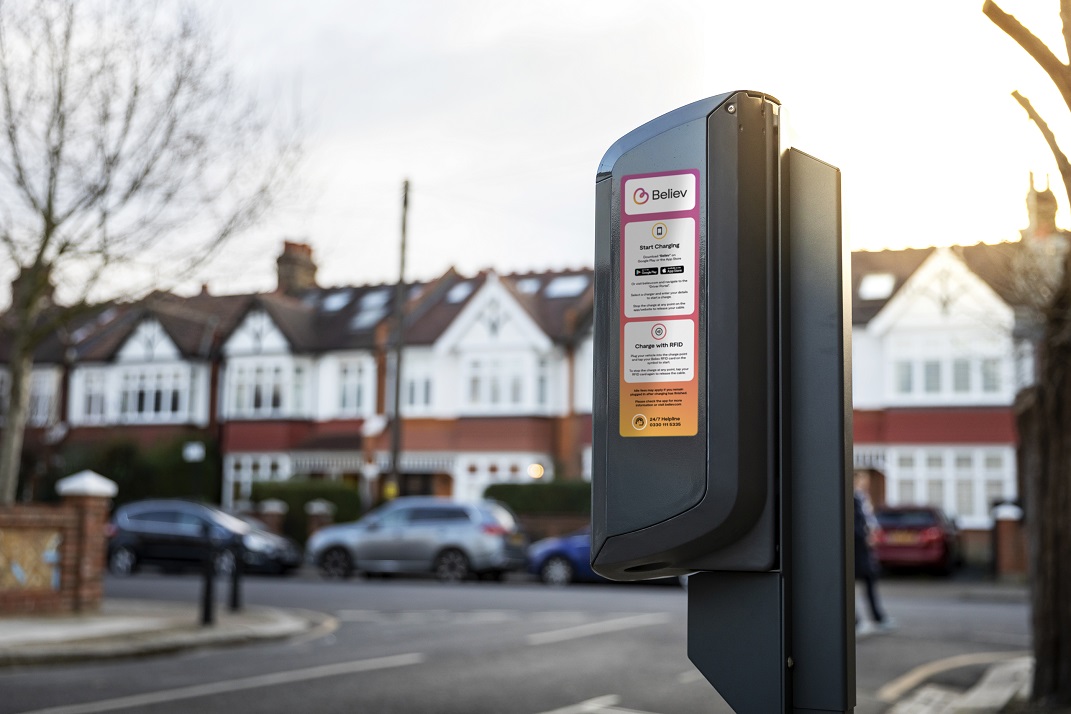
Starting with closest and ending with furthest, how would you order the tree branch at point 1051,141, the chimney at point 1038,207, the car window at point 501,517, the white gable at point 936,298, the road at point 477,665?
the tree branch at point 1051,141 < the chimney at point 1038,207 < the road at point 477,665 < the car window at point 501,517 < the white gable at point 936,298

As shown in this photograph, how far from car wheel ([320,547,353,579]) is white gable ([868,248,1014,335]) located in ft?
53.3

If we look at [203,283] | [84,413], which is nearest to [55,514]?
[203,283]

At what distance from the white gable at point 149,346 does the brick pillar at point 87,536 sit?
97.2 ft

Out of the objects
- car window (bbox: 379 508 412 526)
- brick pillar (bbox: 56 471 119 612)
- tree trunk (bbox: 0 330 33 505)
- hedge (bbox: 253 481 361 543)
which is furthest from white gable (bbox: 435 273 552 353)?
brick pillar (bbox: 56 471 119 612)

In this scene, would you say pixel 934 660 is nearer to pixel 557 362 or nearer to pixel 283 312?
pixel 557 362

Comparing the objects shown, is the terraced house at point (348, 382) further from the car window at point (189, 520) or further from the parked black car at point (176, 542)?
the car window at point (189, 520)

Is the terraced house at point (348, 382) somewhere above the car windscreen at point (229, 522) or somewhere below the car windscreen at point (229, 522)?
above

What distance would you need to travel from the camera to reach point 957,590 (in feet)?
73.7

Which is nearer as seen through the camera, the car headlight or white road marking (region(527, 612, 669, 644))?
white road marking (region(527, 612, 669, 644))

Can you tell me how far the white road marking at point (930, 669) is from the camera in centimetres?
899

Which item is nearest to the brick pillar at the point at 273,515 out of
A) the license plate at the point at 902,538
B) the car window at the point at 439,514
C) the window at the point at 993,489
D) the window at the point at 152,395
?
the car window at the point at 439,514

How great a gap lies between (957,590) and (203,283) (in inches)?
576

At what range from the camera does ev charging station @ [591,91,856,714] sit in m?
2.33

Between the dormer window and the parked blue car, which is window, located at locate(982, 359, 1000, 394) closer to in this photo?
the dormer window
